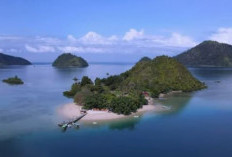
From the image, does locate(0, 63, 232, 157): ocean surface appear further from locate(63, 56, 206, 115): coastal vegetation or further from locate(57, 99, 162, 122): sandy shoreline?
locate(63, 56, 206, 115): coastal vegetation

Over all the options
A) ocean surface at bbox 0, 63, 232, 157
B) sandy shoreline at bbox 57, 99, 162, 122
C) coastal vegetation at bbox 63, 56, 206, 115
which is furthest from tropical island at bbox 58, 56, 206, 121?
ocean surface at bbox 0, 63, 232, 157

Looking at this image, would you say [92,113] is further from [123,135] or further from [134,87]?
[134,87]

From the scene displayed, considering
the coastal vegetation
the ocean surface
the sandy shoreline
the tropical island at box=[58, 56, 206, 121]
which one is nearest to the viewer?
the ocean surface

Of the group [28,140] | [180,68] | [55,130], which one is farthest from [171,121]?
[180,68]

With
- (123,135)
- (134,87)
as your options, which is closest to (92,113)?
(123,135)

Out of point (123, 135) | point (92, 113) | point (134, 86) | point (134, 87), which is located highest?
point (134, 86)

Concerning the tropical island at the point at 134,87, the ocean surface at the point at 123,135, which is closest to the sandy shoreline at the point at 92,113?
the tropical island at the point at 134,87

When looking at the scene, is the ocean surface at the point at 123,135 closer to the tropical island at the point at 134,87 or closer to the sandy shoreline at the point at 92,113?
the sandy shoreline at the point at 92,113

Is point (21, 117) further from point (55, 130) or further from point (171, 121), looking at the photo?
point (171, 121)
